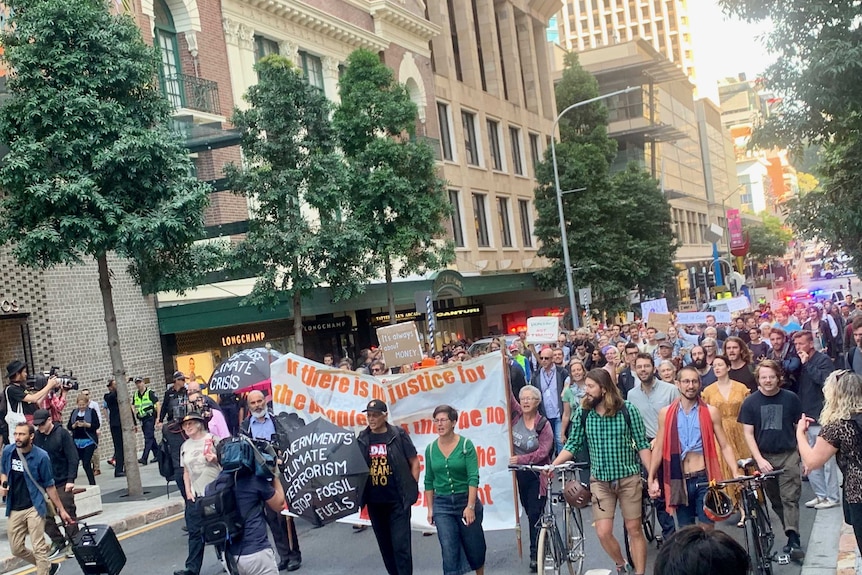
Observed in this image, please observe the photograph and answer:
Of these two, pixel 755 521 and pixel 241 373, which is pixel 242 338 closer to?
pixel 241 373

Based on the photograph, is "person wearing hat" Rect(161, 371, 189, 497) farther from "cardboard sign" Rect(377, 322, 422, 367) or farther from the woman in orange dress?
the woman in orange dress

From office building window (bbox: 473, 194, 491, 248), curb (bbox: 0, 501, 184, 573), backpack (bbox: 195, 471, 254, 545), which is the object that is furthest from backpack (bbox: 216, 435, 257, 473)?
office building window (bbox: 473, 194, 491, 248)

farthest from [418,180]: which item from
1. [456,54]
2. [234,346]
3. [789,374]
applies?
[456,54]

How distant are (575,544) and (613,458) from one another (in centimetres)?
99

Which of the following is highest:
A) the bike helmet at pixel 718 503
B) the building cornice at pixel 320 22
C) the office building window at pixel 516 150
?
the building cornice at pixel 320 22

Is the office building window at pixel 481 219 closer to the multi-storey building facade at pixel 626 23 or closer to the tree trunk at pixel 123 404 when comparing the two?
the tree trunk at pixel 123 404

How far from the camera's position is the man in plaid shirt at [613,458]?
24.9 ft

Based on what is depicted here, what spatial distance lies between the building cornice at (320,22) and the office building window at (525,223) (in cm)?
1369

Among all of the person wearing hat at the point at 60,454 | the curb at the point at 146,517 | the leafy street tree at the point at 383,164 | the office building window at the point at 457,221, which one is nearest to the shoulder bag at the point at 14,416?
the curb at the point at 146,517

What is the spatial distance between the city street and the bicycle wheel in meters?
0.41

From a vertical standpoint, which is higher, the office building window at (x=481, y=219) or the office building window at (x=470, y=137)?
the office building window at (x=470, y=137)

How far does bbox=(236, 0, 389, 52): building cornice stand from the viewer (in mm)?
28219

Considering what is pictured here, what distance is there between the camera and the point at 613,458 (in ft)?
25.0

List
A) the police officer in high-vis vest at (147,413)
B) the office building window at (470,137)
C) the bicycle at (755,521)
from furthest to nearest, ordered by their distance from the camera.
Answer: the office building window at (470,137), the police officer in high-vis vest at (147,413), the bicycle at (755,521)
